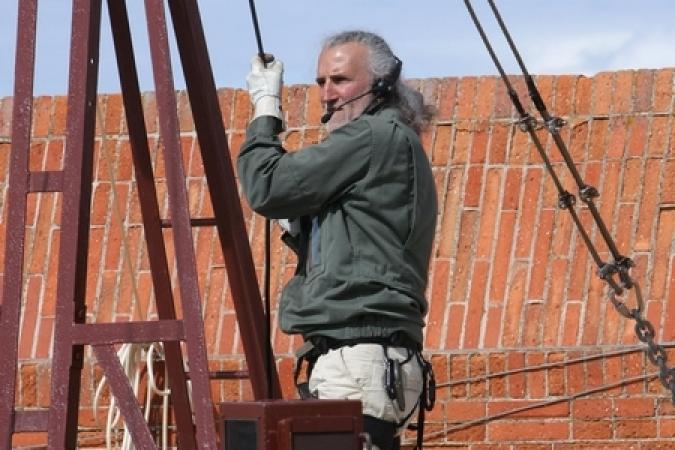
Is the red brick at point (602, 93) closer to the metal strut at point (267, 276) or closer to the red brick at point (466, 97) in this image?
the red brick at point (466, 97)

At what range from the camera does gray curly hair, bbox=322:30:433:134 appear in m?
5.17

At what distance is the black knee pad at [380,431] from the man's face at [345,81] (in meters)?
0.84

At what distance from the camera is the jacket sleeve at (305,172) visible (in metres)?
4.91

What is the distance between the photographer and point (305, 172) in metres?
4.91

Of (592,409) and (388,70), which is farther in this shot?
(592,409)

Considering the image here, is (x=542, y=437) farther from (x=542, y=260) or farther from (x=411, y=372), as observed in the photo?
(x=411, y=372)

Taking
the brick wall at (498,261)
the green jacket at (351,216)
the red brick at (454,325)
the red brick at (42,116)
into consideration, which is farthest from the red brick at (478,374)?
the red brick at (42,116)

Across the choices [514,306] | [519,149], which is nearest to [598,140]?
[519,149]

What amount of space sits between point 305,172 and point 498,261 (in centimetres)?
240

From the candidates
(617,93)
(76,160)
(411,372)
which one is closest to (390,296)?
(411,372)

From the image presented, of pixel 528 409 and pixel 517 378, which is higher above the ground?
pixel 517 378

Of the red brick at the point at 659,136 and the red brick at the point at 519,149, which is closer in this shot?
the red brick at the point at 659,136

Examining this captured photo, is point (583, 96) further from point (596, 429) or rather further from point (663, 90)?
point (596, 429)

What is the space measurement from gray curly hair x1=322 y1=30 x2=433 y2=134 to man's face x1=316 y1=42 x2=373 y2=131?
29 millimetres
